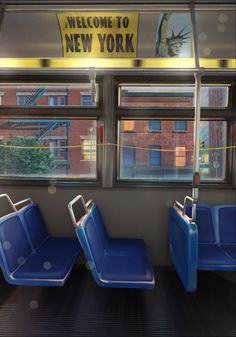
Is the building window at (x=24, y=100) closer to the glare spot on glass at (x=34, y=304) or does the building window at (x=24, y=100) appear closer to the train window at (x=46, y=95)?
the train window at (x=46, y=95)

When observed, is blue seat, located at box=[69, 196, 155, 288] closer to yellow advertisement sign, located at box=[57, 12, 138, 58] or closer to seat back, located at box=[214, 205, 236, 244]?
seat back, located at box=[214, 205, 236, 244]

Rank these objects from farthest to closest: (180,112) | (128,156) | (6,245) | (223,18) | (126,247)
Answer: (128,156), (180,112), (223,18), (126,247), (6,245)

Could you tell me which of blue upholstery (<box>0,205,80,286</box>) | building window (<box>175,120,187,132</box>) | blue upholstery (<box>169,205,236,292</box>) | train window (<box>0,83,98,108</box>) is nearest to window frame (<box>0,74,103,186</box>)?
train window (<box>0,83,98,108</box>)

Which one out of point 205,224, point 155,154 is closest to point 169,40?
point 155,154

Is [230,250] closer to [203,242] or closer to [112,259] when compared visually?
[203,242]

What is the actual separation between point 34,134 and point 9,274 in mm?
1744

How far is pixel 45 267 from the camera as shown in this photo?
2.35m

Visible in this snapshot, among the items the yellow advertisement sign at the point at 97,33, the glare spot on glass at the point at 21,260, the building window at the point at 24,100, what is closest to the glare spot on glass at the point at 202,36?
the yellow advertisement sign at the point at 97,33

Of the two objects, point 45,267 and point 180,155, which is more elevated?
point 180,155

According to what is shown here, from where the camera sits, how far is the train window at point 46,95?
10.8ft

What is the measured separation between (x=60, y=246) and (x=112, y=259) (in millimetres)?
657

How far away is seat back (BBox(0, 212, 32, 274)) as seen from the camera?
86.0 inches

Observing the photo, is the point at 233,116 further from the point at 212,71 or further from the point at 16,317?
the point at 16,317

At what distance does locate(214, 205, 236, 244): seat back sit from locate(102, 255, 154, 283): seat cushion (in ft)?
3.40
